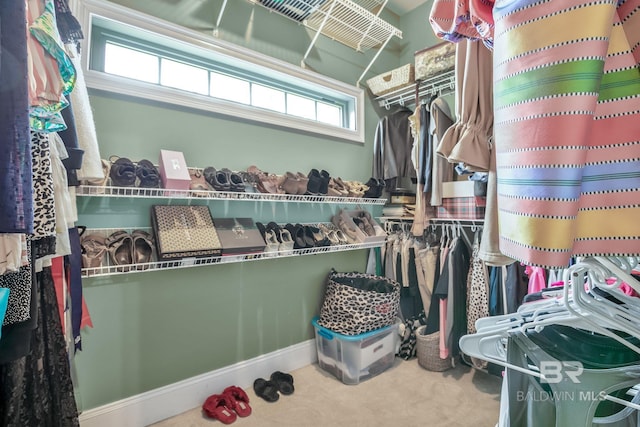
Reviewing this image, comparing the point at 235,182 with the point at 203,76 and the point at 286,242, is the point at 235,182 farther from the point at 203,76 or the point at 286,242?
the point at 203,76

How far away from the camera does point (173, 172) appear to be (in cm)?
156

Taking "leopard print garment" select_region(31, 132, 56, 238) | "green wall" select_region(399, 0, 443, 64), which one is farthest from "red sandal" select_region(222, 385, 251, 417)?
"green wall" select_region(399, 0, 443, 64)

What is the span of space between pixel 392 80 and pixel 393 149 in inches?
22.5

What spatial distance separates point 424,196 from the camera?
93.9 inches

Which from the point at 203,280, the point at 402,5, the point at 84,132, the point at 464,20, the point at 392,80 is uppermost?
the point at 402,5

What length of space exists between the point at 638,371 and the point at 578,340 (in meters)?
0.11

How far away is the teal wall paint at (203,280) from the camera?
1.57m

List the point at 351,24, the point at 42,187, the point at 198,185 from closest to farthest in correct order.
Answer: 1. the point at 42,187
2. the point at 198,185
3. the point at 351,24

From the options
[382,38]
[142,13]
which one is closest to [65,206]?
[142,13]

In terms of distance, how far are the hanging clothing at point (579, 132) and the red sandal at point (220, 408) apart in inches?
68.9

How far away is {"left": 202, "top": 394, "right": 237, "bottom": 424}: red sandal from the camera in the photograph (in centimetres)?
162

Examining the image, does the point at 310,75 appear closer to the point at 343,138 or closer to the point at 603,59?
the point at 343,138

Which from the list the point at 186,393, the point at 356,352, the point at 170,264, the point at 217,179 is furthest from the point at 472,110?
the point at 186,393

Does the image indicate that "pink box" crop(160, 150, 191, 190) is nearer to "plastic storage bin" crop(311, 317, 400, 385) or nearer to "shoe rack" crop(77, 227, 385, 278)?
"shoe rack" crop(77, 227, 385, 278)
